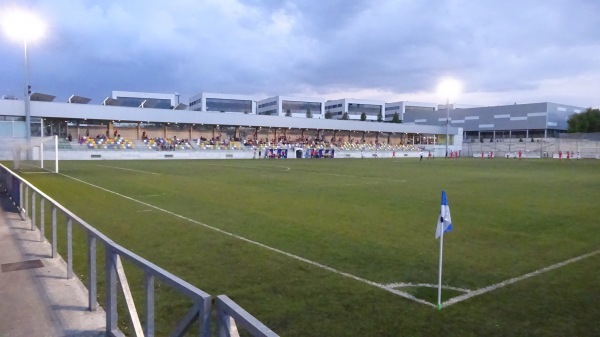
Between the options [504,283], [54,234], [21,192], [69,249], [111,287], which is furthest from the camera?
[21,192]

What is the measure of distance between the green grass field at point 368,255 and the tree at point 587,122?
311ft

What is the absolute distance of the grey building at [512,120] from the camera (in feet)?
319

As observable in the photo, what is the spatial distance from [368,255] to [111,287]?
16.1 ft

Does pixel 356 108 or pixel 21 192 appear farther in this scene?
pixel 356 108

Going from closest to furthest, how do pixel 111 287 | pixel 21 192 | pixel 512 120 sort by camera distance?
pixel 111 287
pixel 21 192
pixel 512 120

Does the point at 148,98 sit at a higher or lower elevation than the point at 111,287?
Result: higher

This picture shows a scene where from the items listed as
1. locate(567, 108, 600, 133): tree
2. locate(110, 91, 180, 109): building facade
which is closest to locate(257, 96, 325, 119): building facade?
locate(110, 91, 180, 109): building facade

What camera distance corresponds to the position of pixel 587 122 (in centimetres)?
9538

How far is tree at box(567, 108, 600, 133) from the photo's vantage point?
312 feet

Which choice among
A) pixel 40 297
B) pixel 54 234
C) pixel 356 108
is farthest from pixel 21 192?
pixel 356 108

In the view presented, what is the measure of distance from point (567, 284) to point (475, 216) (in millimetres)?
6189

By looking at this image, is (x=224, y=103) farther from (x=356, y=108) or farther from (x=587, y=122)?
(x=587, y=122)

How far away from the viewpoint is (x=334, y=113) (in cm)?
13900

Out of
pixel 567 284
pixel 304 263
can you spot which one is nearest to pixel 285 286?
pixel 304 263
